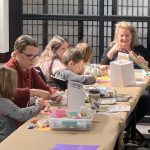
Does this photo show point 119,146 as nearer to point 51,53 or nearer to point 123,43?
point 51,53

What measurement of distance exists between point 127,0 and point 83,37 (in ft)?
2.65

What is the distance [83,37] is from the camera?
5.89m

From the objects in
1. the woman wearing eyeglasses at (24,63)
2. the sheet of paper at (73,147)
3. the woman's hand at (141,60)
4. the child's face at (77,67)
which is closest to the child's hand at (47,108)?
the woman wearing eyeglasses at (24,63)

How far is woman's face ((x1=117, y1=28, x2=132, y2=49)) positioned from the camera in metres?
5.06

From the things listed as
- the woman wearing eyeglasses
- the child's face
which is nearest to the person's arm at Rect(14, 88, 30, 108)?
the woman wearing eyeglasses

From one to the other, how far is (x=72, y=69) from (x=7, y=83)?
1.34 meters

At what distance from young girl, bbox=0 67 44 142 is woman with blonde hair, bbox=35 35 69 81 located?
144cm

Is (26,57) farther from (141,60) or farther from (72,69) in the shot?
(141,60)

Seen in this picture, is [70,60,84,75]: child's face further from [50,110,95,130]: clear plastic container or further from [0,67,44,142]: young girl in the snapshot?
[50,110,95,130]: clear plastic container

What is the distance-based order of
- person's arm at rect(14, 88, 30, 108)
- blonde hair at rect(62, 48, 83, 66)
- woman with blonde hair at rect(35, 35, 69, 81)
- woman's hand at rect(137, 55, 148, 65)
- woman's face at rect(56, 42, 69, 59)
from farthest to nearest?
1. woman's hand at rect(137, 55, 148, 65)
2. woman's face at rect(56, 42, 69, 59)
3. woman with blonde hair at rect(35, 35, 69, 81)
4. blonde hair at rect(62, 48, 83, 66)
5. person's arm at rect(14, 88, 30, 108)

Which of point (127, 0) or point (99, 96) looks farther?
point (127, 0)

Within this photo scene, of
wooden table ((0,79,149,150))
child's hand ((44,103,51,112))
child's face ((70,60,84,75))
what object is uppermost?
child's face ((70,60,84,75))

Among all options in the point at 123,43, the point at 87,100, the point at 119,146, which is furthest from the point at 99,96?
the point at 123,43

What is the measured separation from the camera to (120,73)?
4.05 m
